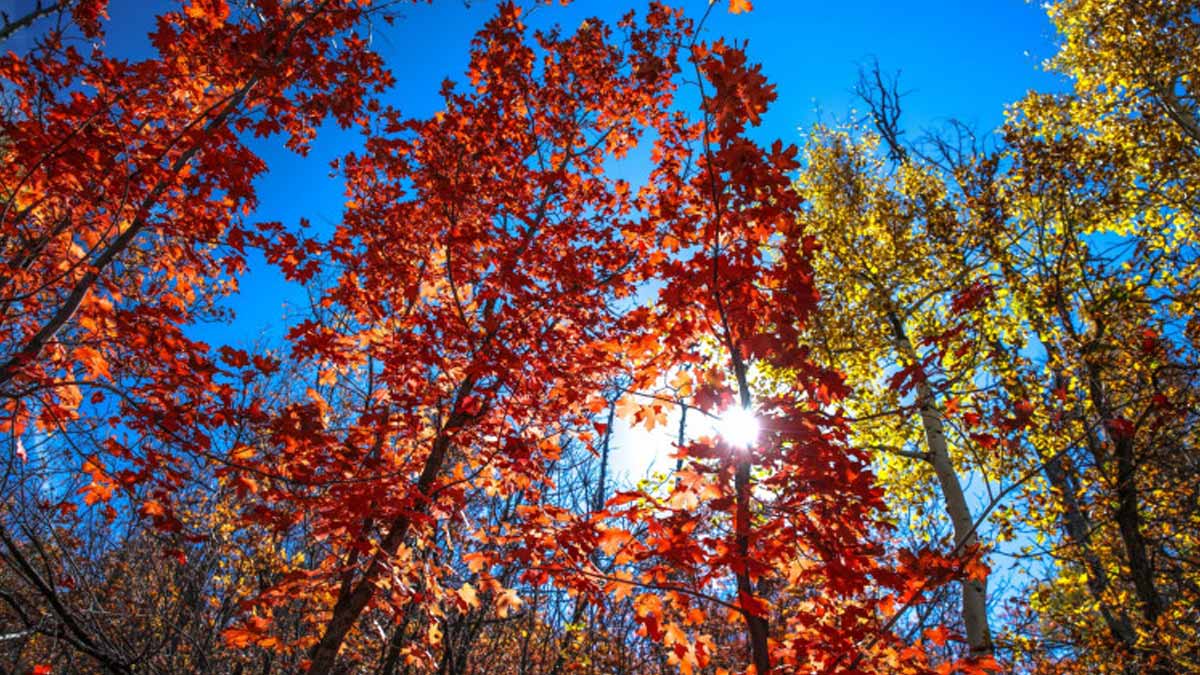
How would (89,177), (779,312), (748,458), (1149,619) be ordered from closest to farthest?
(748,458) < (779,312) < (89,177) < (1149,619)

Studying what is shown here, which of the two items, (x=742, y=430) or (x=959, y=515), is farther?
(x=959, y=515)

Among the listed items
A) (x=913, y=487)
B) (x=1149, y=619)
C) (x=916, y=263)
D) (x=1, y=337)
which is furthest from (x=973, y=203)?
(x=1, y=337)

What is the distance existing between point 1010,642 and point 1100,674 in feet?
5.50

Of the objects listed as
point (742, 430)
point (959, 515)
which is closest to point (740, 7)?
point (742, 430)

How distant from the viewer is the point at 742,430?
3.07m

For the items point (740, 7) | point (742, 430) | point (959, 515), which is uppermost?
point (740, 7)

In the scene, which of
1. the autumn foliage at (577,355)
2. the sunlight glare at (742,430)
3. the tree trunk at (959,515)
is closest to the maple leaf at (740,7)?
the autumn foliage at (577,355)

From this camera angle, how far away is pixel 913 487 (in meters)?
7.73

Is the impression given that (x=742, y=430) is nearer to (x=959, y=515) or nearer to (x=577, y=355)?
(x=577, y=355)

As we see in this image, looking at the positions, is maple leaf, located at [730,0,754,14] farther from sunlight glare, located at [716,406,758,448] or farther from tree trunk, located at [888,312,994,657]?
tree trunk, located at [888,312,994,657]

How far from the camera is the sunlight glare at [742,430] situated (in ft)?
9.95

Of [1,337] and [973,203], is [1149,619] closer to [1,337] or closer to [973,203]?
[973,203]

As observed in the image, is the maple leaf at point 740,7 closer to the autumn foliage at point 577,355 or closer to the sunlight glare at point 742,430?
the autumn foliage at point 577,355

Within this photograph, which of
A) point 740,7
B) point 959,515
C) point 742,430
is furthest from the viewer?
point 959,515
